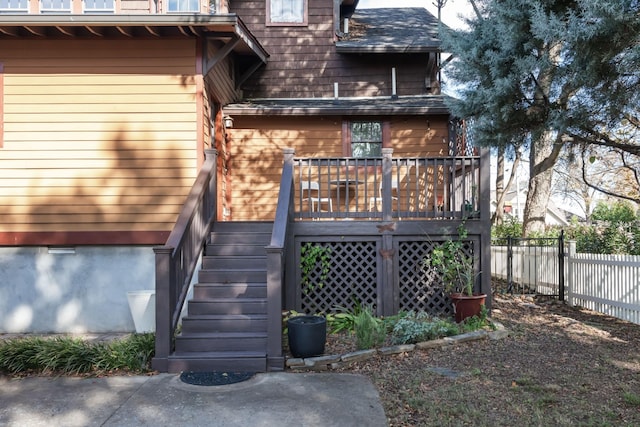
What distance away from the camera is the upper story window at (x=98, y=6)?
7.59m

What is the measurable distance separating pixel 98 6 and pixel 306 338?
6.46m

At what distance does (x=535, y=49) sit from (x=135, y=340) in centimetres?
565

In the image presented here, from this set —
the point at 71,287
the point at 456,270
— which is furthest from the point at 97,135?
the point at 456,270

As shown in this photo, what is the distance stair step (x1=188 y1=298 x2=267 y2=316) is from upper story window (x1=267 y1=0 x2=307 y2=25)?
6677 millimetres

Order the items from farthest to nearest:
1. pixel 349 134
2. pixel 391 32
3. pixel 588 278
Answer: pixel 391 32 → pixel 349 134 → pixel 588 278

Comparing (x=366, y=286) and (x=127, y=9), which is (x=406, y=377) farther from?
(x=127, y=9)

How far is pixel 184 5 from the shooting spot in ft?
27.5

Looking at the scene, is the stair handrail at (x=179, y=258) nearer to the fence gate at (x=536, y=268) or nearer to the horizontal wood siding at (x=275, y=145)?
the horizontal wood siding at (x=275, y=145)

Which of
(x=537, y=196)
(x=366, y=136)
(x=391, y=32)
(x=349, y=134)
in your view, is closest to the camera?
(x=349, y=134)

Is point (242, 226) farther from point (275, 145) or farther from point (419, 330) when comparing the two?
point (419, 330)

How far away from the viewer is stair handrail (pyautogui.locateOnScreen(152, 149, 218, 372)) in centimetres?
507

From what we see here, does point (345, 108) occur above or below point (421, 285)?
above

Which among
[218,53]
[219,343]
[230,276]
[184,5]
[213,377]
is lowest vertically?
[213,377]

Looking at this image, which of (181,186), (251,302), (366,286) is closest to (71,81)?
(181,186)
